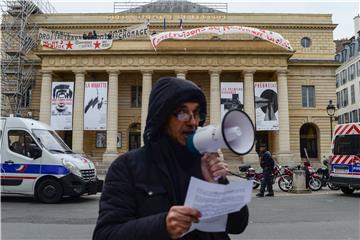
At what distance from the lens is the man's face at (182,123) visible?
1933 millimetres

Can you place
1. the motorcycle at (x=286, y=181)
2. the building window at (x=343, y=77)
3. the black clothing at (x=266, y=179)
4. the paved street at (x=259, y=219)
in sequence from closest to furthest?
the paved street at (x=259, y=219) → the black clothing at (x=266, y=179) → the motorcycle at (x=286, y=181) → the building window at (x=343, y=77)

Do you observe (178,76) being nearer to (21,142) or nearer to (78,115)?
(78,115)

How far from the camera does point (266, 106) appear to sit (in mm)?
33531

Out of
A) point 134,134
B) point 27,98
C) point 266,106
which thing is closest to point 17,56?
point 27,98

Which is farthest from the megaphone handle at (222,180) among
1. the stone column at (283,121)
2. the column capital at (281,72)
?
the column capital at (281,72)

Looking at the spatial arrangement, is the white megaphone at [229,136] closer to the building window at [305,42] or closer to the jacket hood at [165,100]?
the jacket hood at [165,100]

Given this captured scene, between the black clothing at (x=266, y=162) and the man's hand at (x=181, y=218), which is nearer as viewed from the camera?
the man's hand at (x=181, y=218)

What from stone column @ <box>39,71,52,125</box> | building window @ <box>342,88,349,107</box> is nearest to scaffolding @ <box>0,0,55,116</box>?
stone column @ <box>39,71,52,125</box>

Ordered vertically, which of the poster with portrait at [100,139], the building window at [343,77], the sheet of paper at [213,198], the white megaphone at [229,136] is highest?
the building window at [343,77]

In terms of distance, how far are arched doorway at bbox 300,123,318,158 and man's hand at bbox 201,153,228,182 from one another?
3972cm

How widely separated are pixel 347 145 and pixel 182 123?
571 inches

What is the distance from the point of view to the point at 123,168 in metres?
1.94

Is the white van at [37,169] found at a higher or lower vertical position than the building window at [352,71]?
lower

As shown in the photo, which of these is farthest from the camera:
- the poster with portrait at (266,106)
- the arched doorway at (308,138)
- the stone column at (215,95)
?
the arched doorway at (308,138)
